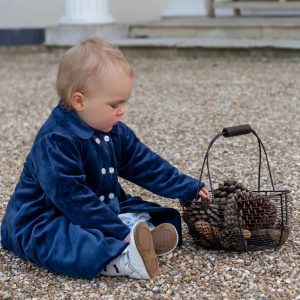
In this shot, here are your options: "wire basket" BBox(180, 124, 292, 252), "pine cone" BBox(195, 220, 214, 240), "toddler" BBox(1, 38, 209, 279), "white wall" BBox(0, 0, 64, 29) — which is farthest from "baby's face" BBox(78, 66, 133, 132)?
"white wall" BBox(0, 0, 64, 29)

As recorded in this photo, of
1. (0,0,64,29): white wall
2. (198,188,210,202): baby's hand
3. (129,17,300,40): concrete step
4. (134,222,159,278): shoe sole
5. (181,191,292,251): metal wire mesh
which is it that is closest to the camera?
(134,222,159,278): shoe sole

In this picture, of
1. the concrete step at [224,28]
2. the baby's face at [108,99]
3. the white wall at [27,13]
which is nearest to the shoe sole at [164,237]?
the baby's face at [108,99]

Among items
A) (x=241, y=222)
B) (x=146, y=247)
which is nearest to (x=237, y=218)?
(x=241, y=222)

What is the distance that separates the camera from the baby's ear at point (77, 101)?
2.36 m

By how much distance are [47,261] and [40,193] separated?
9.1 inches

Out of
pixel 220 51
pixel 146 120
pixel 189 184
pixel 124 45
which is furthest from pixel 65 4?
pixel 189 184

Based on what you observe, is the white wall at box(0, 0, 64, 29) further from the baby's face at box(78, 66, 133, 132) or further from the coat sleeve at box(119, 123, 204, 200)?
the baby's face at box(78, 66, 133, 132)

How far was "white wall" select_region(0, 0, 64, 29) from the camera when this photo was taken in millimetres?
9555

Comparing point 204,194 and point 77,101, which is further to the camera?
point 204,194

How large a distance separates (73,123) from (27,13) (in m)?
7.46

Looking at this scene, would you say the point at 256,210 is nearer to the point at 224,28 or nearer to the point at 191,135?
the point at 191,135

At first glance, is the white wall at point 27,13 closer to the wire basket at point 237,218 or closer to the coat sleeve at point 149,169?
the coat sleeve at point 149,169

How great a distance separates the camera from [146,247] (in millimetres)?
2301

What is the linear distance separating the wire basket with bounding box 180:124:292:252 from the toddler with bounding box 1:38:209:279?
7cm
